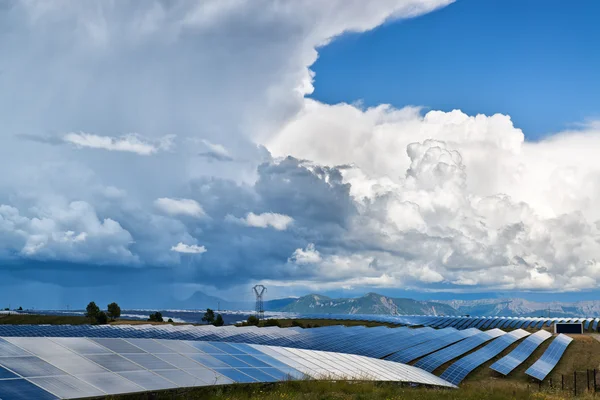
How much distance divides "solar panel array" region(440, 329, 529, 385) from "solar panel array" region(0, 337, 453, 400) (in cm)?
1076

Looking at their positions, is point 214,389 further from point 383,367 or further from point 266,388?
point 383,367

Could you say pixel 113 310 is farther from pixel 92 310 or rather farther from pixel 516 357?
pixel 516 357

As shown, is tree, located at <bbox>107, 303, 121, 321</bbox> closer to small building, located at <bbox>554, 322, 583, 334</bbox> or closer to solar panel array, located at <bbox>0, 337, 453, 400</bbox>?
small building, located at <bbox>554, 322, 583, 334</bbox>

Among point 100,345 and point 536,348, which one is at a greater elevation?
point 100,345

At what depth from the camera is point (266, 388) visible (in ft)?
90.7

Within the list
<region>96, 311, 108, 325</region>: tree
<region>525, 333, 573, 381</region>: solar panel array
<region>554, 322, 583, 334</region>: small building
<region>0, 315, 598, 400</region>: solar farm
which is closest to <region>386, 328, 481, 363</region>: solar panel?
<region>0, 315, 598, 400</region>: solar farm

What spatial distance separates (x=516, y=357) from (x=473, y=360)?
1136cm

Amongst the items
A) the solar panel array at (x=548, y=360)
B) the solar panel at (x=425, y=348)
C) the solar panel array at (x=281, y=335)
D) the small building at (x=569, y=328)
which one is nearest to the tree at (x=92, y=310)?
the solar panel array at (x=281, y=335)

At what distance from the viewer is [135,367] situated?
24.9 meters

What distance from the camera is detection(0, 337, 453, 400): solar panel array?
2064 cm

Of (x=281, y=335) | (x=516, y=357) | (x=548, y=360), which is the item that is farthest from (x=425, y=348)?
(x=548, y=360)

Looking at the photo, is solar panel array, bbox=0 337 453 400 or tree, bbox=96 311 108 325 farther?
tree, bbox=96 311 108 325

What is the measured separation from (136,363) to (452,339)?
179 ft

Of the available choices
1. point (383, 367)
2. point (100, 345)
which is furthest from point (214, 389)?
point (383, 367)
